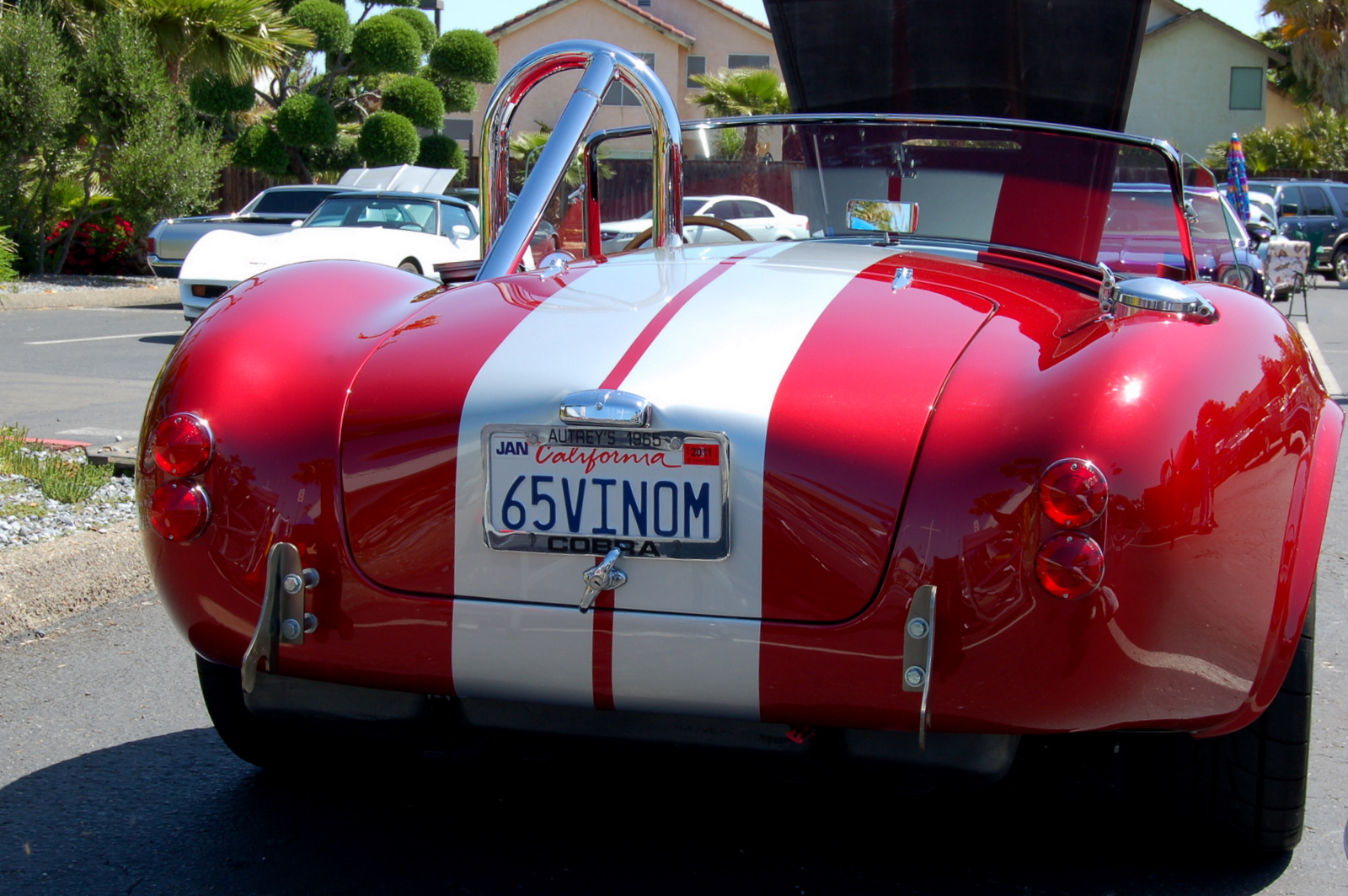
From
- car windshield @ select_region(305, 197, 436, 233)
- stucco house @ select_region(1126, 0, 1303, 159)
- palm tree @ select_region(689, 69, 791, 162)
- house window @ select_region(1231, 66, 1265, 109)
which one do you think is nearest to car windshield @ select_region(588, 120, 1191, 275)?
car windshield @ select_region(305, 197, 436, 233)

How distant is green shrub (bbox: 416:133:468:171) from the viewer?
2741 cm

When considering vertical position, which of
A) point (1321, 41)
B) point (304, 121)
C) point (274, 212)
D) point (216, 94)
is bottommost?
point (274, 212)

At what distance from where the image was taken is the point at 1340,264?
23.4 meters

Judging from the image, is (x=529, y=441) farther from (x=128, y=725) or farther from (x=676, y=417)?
(x=128, y=725)

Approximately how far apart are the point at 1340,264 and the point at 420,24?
18.4 m

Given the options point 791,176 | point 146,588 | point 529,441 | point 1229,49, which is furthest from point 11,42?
point 1229,49

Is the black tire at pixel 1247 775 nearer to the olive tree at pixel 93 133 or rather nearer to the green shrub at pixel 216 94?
the olive tree at pixel 93 133

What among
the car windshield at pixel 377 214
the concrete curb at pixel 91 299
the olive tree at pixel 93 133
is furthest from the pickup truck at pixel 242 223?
the olive tree at pixel 93 133

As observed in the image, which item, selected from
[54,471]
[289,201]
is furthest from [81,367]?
[289,201]

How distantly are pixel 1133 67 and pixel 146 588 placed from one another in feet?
16.1

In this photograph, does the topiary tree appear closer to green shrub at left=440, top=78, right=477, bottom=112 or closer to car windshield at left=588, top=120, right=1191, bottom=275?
green shrub at left=440, top=78, right=477, bottom=112

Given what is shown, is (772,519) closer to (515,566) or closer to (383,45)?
(515,566)

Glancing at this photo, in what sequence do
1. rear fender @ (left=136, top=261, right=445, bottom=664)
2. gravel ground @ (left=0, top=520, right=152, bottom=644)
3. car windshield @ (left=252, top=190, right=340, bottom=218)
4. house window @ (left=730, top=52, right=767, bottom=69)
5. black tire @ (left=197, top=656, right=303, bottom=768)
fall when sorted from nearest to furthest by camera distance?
rear fender @ (left=136, top=261, right=445, bottom=664), black tire @ (left=197, top=656, right=303, bottom=768), gravel ground @ (left=0, top=520, right=152, bottom=644), car windshield @ (left=252, top=190, right=340, bottom=218), house window @ (left=730, top=52, right=767, bottom=69)

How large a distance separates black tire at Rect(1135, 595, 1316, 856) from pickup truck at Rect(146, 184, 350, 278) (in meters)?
12.4
